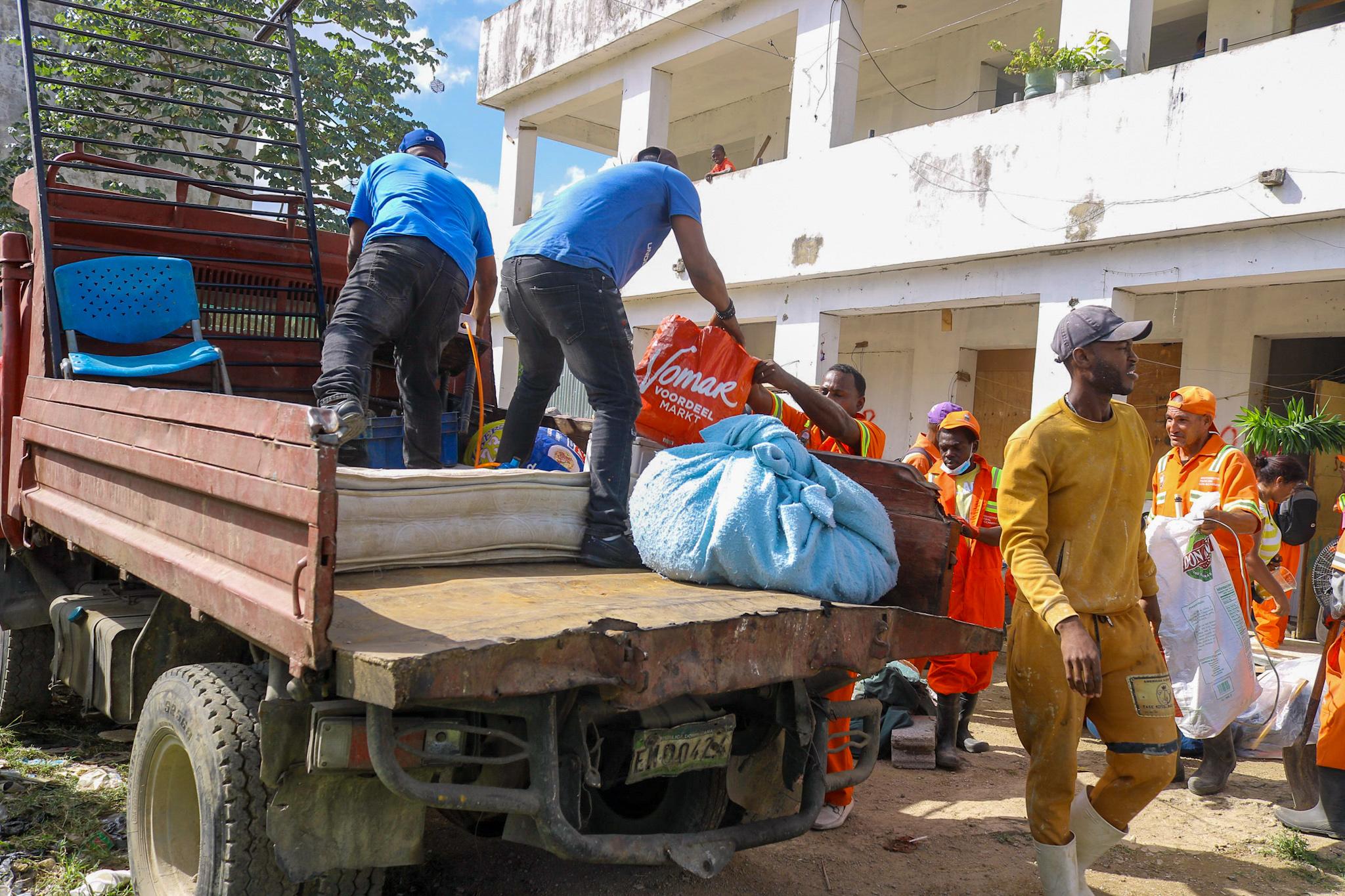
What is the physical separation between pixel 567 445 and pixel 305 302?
1723mm

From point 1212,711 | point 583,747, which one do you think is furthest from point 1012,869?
point 583,747

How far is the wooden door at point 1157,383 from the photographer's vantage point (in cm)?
943

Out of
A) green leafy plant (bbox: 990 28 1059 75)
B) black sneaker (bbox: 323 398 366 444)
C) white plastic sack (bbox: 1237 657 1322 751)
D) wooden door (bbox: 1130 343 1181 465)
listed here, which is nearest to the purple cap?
white plastic sack (bbox: 1237 657 1322 751)

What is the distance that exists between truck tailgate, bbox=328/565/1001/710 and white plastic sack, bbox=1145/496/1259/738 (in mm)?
1607

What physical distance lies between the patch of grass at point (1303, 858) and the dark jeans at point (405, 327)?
139 inches

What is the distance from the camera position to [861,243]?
909 cm

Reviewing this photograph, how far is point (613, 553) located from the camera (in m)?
3.20

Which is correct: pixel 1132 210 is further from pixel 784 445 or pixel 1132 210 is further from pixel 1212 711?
pixel 784 445

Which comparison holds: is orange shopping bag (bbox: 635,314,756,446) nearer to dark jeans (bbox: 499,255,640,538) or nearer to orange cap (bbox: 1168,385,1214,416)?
dark jeans (bbox: 499,255,640,538)

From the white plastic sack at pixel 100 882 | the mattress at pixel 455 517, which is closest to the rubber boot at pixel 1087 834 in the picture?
the mattress at pixel 455 517

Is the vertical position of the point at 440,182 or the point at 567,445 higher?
the point at 440,182

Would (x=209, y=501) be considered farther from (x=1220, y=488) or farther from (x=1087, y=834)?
(x=1220, y=488)

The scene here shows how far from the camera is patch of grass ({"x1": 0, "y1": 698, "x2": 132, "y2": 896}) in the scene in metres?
3.20

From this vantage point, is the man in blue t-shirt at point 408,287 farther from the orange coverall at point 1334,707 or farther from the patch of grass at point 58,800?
the orange coverall at point 1334,707
